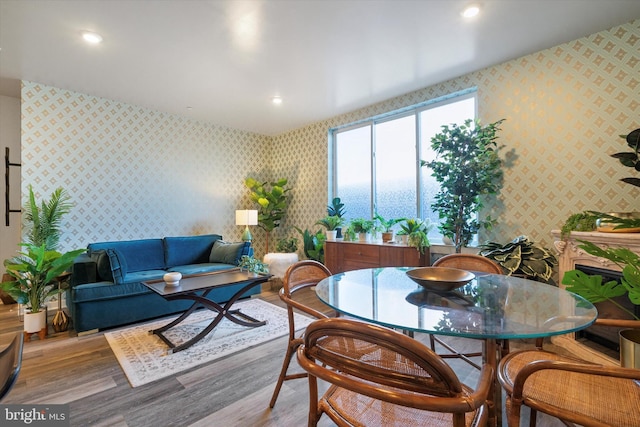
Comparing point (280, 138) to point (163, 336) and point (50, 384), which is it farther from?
point (50, 384)

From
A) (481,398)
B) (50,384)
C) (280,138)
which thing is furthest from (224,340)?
(280,138)

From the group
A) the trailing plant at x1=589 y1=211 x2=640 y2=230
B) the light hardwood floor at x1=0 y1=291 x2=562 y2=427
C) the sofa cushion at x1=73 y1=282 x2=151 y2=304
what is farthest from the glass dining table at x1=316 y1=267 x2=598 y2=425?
the sofa cushion at x1=73 y1=282 x2=151 y2=304

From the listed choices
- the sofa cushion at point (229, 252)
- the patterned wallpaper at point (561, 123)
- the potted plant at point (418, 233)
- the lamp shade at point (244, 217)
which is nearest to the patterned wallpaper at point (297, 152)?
the patterned wallpaper at point (561, 123)

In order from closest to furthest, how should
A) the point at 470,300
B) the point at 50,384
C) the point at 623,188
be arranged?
the point at 470,300, the point at 50,384, the point at 623,188

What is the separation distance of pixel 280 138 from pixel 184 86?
95.8 inches

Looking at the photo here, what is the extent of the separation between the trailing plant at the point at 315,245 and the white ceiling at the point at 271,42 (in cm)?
221

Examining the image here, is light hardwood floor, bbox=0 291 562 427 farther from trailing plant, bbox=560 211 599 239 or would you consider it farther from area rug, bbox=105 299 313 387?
trailing plant, bbox=560 211 599 239

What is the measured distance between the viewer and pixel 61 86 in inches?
148

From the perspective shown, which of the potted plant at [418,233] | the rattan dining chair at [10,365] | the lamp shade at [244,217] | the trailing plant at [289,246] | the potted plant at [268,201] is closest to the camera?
the rattan dining chair at [10,365]

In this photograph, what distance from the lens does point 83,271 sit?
3.15 m

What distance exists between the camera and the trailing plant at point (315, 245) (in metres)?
4.81

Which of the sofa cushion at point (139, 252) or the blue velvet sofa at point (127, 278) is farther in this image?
the sofa cushion at point (139, 252)

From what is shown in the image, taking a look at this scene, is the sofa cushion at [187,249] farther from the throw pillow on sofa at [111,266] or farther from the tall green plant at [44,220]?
the tall green plant at [44,220]

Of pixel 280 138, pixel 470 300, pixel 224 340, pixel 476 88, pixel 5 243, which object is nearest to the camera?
pixel 470 300
